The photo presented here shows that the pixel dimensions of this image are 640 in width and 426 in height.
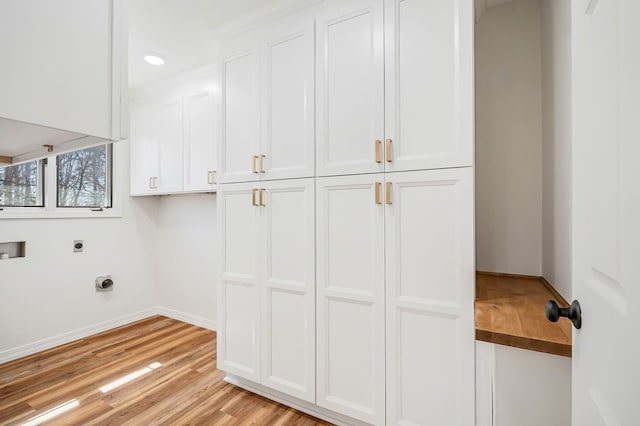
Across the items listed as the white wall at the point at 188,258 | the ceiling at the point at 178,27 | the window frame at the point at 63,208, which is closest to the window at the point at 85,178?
the window frame at the point at 63,208

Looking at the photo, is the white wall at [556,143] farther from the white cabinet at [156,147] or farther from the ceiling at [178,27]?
the white cabinet at [156,147]

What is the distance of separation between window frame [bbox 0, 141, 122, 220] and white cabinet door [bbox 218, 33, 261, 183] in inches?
44.1

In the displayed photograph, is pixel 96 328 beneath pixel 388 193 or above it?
beneath

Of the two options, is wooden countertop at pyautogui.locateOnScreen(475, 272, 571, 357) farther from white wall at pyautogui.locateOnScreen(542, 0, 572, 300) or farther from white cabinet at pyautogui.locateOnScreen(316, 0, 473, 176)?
white cabinet at pyautogui.locateOnScreen(316, 0, 473, 176)

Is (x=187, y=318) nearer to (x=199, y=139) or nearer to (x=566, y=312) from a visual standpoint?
(x=199, y=139)

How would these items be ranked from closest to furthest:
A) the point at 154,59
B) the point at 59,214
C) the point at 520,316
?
the point at 520,316 < the point at 154,59 < the point at 59,214

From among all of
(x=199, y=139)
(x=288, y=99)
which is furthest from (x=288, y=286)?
(x=199, y=139)

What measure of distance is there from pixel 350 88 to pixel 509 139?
1.04m

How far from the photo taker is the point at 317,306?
1.76 metres

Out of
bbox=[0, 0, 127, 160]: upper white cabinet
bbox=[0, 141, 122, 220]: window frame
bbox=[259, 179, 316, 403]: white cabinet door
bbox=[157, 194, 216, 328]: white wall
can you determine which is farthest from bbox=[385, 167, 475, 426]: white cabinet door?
bbox=[0, 141, 122, 220]: window frame

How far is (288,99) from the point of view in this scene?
187 centimetres

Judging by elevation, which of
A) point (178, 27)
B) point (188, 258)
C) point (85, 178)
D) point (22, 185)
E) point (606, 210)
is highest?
point (178, 27)

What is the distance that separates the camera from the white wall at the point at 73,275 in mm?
2573

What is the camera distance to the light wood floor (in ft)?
6.07
